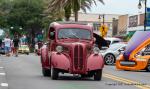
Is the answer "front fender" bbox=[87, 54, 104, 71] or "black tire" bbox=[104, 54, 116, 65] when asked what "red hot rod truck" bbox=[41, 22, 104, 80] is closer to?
"front fender" bbox=[87, 54, 104, 71]

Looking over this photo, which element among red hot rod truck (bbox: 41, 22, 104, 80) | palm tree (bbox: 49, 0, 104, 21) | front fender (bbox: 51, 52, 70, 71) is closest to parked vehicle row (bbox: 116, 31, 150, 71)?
red hot rod truck (bbox: 41, 22, 104, 80)

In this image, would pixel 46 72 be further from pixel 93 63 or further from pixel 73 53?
pixel 93 63

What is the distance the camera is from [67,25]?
870 inches

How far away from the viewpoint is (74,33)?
21.8m

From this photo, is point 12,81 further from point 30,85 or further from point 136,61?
point 136,61

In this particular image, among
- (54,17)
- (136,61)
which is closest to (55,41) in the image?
(136,61)

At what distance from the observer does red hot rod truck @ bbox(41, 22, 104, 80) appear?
804 inches

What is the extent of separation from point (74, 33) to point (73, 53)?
60.3 inches

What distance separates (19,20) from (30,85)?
86.3m

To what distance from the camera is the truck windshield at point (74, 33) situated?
21691 mm

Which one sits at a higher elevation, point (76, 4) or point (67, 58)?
point (76, 4)

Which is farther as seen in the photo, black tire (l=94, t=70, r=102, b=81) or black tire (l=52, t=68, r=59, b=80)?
black tire (l=94, t=70, r=102, b=81)

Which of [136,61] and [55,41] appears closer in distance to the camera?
[55,41]

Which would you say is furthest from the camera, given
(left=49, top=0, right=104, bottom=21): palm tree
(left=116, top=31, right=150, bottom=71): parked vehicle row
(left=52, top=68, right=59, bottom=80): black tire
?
(left=49, top=0, right=104, bottom=21): palm tree
